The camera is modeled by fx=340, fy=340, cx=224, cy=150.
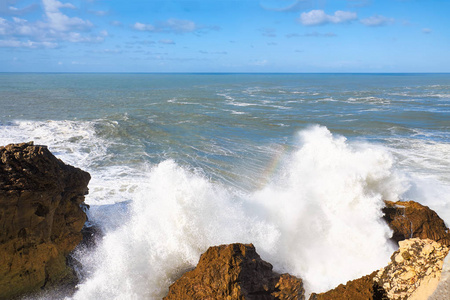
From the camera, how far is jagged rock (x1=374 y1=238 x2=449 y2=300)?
4.04 m

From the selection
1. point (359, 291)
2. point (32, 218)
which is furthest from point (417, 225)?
point (32, 218)

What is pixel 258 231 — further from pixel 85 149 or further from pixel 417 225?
pixel 85 149

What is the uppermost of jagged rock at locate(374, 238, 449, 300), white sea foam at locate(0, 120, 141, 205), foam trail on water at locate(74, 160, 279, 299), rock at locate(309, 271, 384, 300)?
jagged rock at locate(374, 238, 449, 300)

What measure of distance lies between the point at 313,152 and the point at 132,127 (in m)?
16.3

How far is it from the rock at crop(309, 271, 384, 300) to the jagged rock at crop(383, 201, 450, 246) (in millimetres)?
4597

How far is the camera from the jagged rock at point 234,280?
594 centimetres

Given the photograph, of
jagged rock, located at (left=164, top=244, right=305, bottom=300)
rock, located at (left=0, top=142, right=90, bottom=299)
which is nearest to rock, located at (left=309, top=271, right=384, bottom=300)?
jagged rock, located at (left=164, top=244, right=305, bottom=300)

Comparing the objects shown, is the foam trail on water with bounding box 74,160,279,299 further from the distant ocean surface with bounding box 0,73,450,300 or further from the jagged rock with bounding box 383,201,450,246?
the jagged rock with bounding box 383,201,450,246

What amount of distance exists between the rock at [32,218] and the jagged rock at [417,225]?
8.20m

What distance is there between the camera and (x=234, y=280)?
19.6ft

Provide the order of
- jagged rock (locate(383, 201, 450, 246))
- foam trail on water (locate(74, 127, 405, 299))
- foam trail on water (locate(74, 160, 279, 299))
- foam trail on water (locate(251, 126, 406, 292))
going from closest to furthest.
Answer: foam trail on water (locate(74, 160, 279, 299)) < foam trail on water (locate(74, 127, 405, 299)) < foam trail on water (locate(251, 126, 406, 292)) < jagged rock (locate(383, 201, 450, 246))

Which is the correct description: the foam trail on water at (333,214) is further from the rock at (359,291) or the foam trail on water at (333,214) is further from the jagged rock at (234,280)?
the rock at (359,291)

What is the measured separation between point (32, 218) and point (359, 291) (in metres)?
6.11

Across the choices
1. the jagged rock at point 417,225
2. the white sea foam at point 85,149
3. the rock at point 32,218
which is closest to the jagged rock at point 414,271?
the jagged rock at point 417,225
